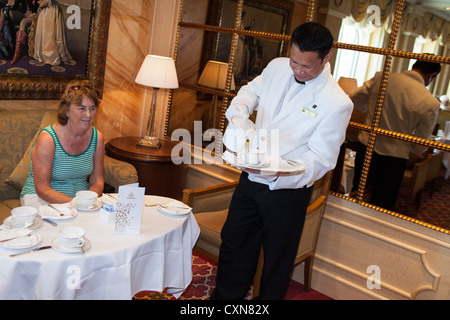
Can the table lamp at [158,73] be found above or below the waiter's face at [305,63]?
below

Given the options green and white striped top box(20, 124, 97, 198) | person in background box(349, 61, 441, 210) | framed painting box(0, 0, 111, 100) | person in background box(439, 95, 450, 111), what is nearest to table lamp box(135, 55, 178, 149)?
framed painting box(0, 0, 111, 100)

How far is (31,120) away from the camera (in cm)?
344

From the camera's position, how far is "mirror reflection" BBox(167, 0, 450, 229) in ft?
9.70

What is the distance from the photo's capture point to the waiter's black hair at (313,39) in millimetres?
2225

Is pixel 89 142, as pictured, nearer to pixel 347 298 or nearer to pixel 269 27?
pixel 269 27

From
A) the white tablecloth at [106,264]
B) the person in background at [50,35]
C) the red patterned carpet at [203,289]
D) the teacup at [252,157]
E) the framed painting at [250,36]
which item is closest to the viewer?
the white tablecloth at [106,264]

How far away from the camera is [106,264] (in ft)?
6.47

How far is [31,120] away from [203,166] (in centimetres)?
147

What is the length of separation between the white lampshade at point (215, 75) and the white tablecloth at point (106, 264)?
1.69 m

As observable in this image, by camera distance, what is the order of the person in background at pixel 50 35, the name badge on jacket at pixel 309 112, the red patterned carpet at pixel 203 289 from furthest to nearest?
the person in background at pixel 50 35
the red patterned carpet at pixel 203 289
the name badge on jacket at pixel 309 112

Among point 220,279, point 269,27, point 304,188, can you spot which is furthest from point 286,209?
point 269,27

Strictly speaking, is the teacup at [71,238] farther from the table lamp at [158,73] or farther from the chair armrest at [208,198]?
the table lamp at [158,73]

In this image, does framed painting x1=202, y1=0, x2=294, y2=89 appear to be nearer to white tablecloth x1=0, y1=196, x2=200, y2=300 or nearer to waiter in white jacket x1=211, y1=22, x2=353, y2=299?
waiter in white jacket x1=211, y1=22, x2=353, y2=299

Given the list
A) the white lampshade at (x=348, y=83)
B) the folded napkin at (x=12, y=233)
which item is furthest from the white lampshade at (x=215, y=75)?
the folded napkin at (x=12, y=233)
